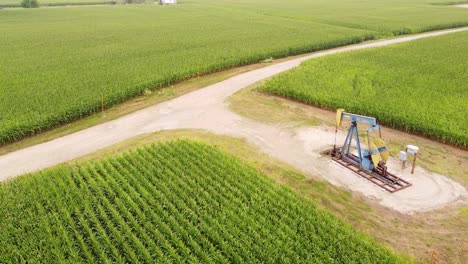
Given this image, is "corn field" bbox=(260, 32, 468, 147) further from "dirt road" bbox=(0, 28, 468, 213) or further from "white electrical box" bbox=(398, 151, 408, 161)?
"white electrical box" bbox=(398, 151, 408, 161)

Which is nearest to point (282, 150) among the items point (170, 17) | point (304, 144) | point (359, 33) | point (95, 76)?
point (304, 144)

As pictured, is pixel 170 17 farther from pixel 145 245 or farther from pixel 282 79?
pixel 145 245

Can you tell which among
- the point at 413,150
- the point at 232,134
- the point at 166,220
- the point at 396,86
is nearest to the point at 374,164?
the point at 413,150

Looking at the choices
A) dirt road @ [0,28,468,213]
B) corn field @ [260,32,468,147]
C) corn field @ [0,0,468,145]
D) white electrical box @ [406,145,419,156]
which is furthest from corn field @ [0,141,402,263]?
corn field @ [260,32,468,147]

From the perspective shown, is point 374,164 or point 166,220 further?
point 374,164

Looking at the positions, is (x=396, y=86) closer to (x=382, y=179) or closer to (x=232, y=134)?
(x=382, y=179)

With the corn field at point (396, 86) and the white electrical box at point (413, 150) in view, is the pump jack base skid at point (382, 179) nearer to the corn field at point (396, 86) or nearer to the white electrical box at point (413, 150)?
the white electrical box at point (413, 150)

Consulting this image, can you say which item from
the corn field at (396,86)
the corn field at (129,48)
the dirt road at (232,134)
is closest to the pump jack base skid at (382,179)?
the dirt road at (232,134)
